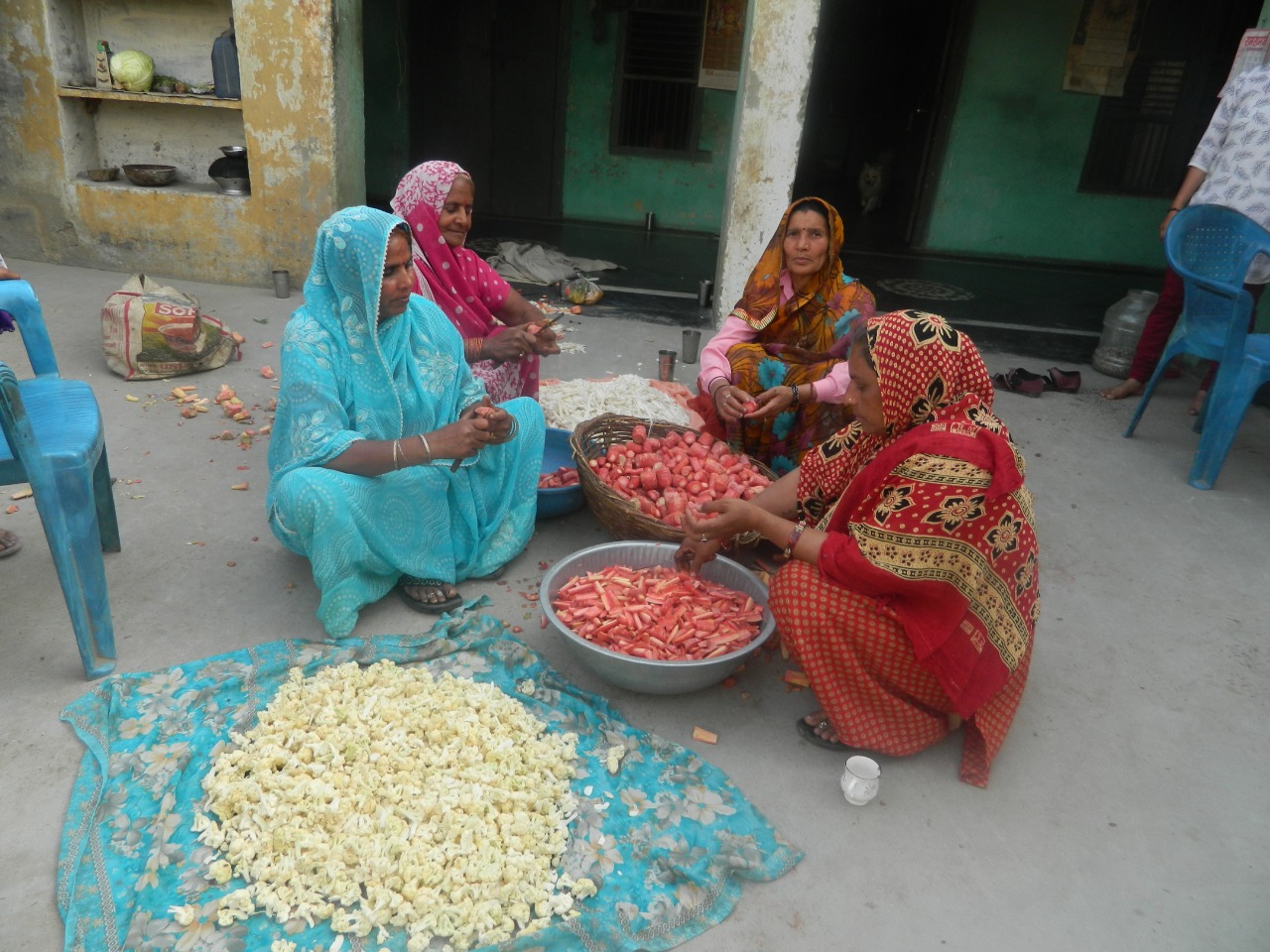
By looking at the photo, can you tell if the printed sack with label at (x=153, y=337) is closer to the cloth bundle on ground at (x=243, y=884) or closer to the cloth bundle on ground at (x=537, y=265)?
the cloth bundle on ground at (x=243, y=884)

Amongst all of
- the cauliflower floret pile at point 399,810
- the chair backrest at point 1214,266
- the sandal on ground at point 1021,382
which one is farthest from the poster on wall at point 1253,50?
the cauliflower floret pile at point 399,810

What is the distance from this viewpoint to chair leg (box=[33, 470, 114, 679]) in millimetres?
2193

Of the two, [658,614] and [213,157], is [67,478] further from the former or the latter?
[213,157]

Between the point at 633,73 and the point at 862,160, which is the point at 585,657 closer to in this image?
the point at 633,73

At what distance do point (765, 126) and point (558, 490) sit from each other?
3399 millimetres

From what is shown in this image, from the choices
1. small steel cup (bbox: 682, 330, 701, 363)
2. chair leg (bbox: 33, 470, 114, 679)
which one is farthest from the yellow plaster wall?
chair leg (bbox: 33, 470, 114, 679)

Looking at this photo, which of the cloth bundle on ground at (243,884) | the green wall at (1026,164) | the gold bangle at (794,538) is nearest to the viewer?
the cloth bundle on ground at (243,884)

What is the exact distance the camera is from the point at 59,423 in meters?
2.38

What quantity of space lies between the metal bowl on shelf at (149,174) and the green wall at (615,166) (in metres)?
5.17

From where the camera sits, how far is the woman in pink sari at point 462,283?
11.7ft

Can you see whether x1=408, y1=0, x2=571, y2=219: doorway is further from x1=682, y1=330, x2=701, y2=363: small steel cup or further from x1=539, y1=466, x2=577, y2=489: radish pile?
A: x1=539, y1=466, x2=577, y2=489: radish pile

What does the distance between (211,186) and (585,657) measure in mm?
5873

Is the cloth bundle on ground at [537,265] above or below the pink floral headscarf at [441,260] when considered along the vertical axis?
below

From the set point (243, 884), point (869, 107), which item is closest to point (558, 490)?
point (243, 884)
